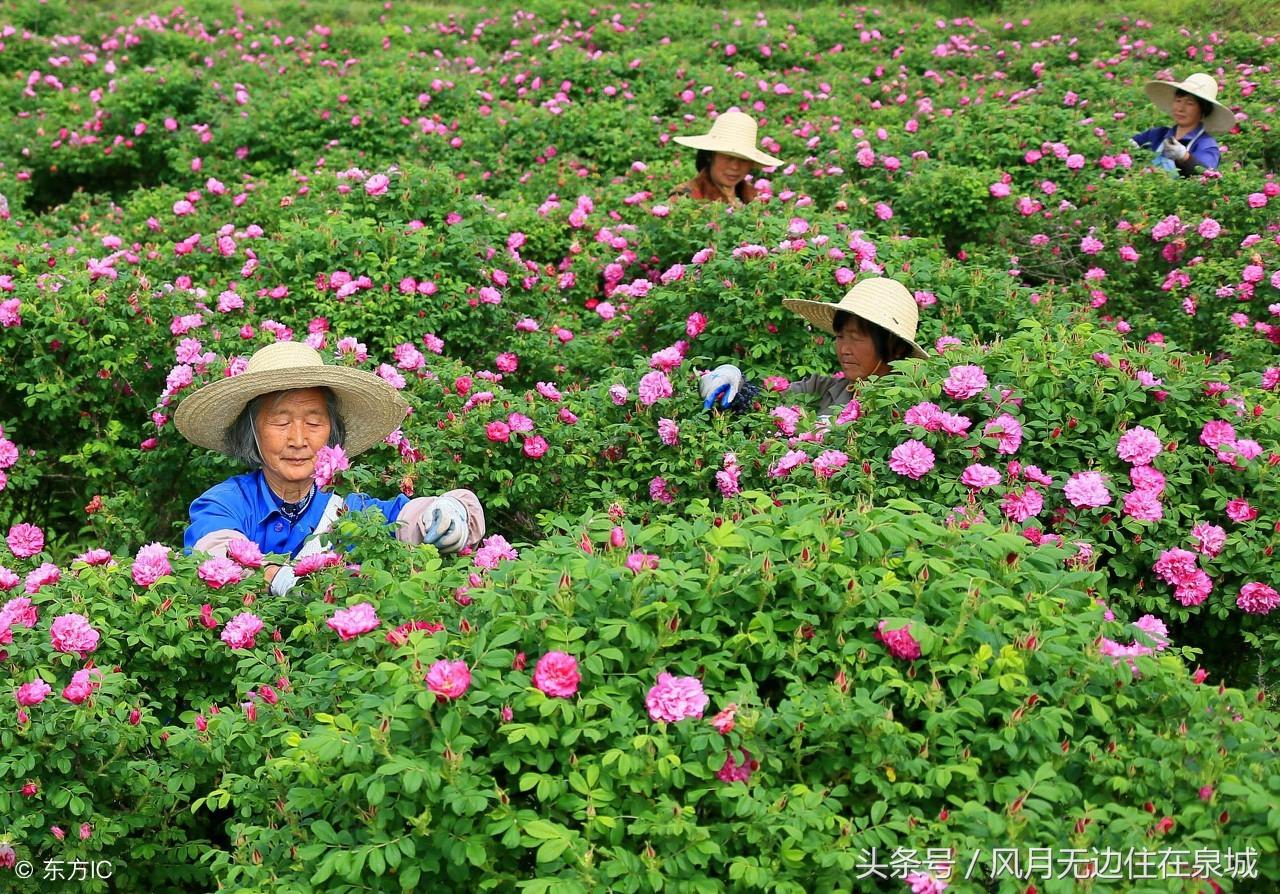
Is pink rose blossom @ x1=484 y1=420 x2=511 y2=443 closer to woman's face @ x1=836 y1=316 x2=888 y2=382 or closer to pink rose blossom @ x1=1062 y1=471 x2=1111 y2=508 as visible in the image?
woman's face @ x1=836 y1=316 x2=888 y2=382

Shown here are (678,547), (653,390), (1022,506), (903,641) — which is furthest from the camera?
(653,390)

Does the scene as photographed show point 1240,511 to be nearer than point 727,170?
Yes

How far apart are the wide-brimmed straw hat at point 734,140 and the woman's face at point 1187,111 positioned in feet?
7.74

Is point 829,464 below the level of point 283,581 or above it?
above

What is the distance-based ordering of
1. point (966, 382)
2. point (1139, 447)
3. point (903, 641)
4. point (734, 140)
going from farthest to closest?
point (734, 140) → point (966, 382) → point (1139, 447) → point (903, 641)

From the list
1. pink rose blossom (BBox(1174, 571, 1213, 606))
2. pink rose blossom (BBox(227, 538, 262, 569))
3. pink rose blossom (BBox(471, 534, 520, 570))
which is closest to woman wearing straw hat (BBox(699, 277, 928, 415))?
pink rose blossom (BBox(1174, 571, 1213, 606))

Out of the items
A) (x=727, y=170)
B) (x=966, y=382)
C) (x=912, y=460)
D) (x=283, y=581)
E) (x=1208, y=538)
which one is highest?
(x=966, y=382)

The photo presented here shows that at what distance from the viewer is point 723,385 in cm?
423

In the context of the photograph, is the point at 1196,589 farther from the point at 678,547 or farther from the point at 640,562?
the point at 640,562

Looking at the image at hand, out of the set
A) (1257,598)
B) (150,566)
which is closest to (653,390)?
(150,566)

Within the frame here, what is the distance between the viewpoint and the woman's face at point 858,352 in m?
4.36

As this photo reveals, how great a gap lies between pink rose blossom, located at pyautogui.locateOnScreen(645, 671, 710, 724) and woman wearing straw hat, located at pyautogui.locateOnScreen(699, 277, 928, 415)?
200 centimetres

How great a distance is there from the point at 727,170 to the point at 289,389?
3534 mm

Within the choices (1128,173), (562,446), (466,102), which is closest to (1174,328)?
(1128,173)
